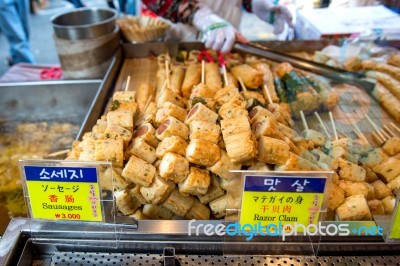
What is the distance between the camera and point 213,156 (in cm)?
161

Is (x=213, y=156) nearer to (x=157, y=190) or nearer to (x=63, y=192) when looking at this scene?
(x=157, y=190)

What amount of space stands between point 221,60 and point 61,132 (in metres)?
1.58

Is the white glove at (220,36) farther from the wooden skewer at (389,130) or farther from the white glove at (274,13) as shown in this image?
the wooden skewer at (389,130)

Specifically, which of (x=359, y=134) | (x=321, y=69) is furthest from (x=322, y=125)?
(x=321, y=69)

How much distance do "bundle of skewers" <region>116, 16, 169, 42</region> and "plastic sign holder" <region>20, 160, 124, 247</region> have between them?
2.54 meters

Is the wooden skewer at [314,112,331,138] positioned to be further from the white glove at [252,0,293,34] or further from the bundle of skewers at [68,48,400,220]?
the white glove at [252,0,293,34]

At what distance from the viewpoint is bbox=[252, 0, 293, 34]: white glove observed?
417cm

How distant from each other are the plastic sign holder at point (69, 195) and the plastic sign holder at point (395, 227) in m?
1.05

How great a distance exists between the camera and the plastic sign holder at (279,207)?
1282 millimetres

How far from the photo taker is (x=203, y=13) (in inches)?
134

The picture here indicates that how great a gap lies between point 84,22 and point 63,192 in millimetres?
2957

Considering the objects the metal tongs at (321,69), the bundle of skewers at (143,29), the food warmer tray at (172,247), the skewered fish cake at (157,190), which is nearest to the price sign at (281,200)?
the food warmer tray at (172,247)

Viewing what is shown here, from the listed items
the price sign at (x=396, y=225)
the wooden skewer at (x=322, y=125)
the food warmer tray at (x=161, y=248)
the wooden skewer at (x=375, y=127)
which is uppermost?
the price sign at (x=396, y=225)

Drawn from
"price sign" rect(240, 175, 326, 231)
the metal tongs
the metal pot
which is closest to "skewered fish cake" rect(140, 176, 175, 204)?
"price sign" rect(240, 175, 326, 231)
